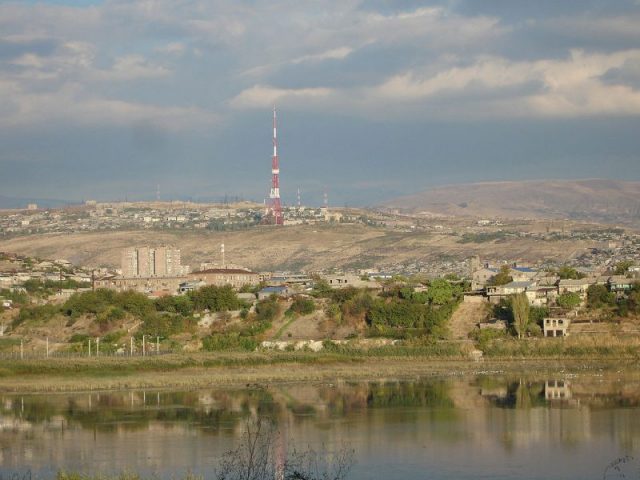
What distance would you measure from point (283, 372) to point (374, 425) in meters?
13.9

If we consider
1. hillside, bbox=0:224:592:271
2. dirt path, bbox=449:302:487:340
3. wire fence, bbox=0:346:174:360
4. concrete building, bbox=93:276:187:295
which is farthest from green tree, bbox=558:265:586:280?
hillside, bbox=0:224:592:271

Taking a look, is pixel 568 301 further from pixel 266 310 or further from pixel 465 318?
pixel 266 310

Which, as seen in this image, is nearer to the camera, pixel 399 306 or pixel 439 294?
pixel 399 306

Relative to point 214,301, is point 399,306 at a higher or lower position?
lower

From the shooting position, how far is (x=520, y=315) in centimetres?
5506

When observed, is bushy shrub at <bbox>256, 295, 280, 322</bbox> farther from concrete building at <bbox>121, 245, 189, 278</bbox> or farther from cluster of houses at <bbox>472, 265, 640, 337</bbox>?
concrete building at <bbox>121, 245, 189, 278</bbox>

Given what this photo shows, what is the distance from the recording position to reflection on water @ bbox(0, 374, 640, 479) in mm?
29125

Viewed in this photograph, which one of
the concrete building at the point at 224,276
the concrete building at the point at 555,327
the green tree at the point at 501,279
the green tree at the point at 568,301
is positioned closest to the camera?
the concrete building at the point at 555,327

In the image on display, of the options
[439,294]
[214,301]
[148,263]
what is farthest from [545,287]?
[148,263]

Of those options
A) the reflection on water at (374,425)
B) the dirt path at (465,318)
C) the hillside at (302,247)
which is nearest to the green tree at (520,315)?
the dirt path at (465,318)

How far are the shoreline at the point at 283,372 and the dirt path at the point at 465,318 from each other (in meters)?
5.10

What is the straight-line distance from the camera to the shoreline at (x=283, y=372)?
147ft

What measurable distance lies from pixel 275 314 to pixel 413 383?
55.5ft

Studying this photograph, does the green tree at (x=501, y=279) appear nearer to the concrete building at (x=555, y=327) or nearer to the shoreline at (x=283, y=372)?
the concrete building at (x=555, y=327)
